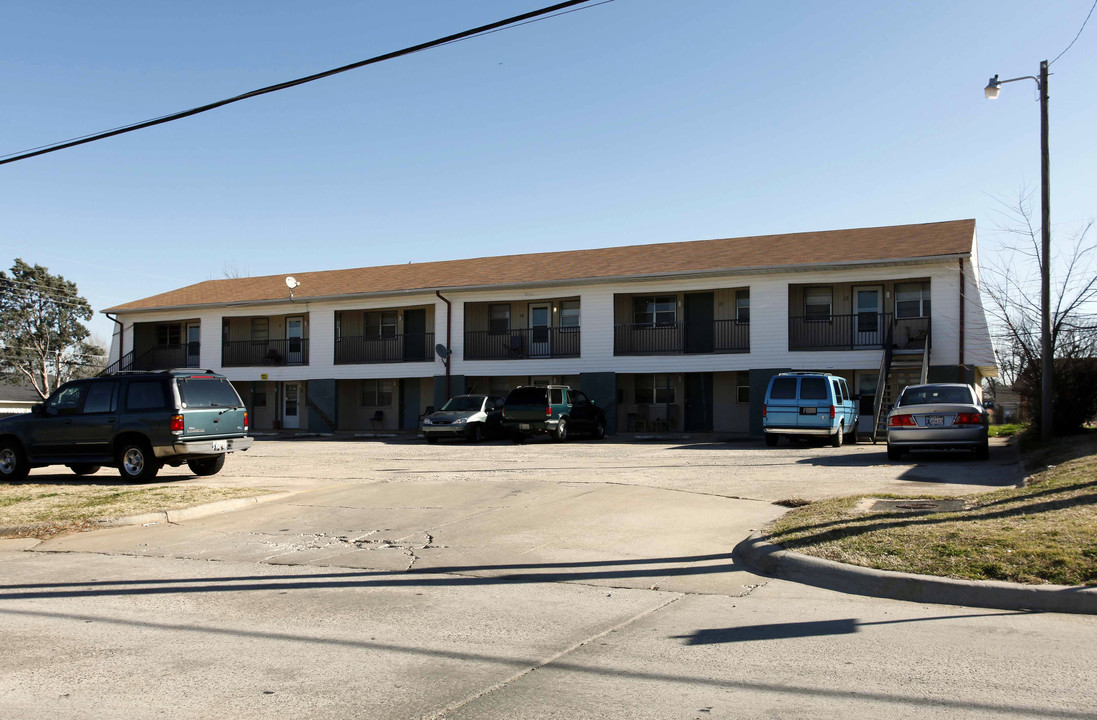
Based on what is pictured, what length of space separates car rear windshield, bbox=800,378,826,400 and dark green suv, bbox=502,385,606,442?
7.18m

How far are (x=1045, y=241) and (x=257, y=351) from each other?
28308mm

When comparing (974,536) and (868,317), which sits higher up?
(868,317)

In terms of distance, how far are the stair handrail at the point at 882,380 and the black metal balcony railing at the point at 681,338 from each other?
15.1ft

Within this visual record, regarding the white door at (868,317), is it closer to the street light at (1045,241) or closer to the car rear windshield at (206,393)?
the street light at (1045,241)

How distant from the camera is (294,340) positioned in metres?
35.8

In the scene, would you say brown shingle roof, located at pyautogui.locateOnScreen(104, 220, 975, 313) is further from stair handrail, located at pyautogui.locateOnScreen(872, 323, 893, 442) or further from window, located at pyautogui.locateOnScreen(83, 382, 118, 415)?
window, located at pyautogui.locateOnScreen(83, 382, 118, 415)

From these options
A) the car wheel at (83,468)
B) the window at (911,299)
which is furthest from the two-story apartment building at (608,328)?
the car wheel at (83,468)


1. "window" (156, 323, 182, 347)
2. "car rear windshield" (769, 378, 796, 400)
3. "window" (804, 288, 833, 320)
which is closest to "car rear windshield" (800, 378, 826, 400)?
"car rear windshield" (769, 378, 796, 400)

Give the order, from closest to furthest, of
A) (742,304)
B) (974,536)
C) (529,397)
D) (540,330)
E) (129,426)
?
(974,536), (129,426), (529,397), (742,304), (540,330)

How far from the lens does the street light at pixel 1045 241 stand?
18312 mm

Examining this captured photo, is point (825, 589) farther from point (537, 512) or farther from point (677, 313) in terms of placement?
point (677, 313)

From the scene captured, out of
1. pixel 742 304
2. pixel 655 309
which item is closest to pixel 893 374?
pixel 742 304

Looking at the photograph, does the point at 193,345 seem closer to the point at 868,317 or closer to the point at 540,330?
the point at 540,330

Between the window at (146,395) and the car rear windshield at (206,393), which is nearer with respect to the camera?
the window at (146,395)
